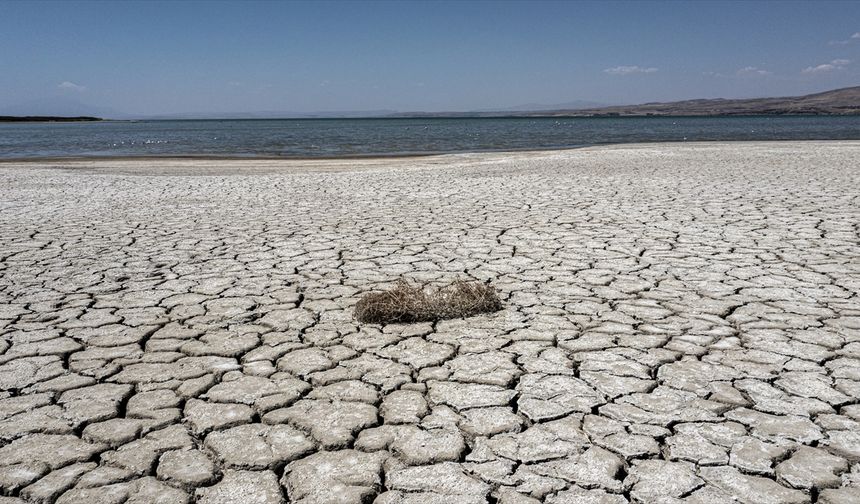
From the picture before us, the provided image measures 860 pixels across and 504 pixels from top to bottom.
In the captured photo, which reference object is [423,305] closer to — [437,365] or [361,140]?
[437,365]

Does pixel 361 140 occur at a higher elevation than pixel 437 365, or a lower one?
higher

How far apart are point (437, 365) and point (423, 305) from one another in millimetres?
Answer: 661

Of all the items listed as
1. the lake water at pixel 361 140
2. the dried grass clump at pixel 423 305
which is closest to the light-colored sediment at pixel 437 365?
the dried grass clump at pixel 423 305

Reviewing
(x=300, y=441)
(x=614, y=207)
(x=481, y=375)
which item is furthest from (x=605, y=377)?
(x=614, y=207)

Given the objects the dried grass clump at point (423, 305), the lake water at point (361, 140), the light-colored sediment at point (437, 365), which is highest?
the lake water at point (361, 140)

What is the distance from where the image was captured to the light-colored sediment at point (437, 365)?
206 cm

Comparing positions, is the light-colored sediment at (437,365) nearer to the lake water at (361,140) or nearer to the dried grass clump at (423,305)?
the dried grass clump at (423,305)

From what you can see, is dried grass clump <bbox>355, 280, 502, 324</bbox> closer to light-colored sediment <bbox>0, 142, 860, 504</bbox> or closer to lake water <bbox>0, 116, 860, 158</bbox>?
light-colored sediment <bbox>0, 142, 860, 504</bbox>

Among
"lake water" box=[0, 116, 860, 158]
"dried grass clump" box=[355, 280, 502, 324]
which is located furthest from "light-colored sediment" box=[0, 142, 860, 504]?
"lake water" box=[0, 116, 860, 158]

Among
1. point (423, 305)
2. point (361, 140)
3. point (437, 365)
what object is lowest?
point (437, 365)

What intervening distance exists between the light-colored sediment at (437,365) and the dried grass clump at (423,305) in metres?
0.10

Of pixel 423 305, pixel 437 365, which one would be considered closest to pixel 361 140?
pixel 423 305

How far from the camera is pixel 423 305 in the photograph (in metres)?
3.54

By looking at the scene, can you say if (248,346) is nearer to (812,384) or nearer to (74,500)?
(74,500)
